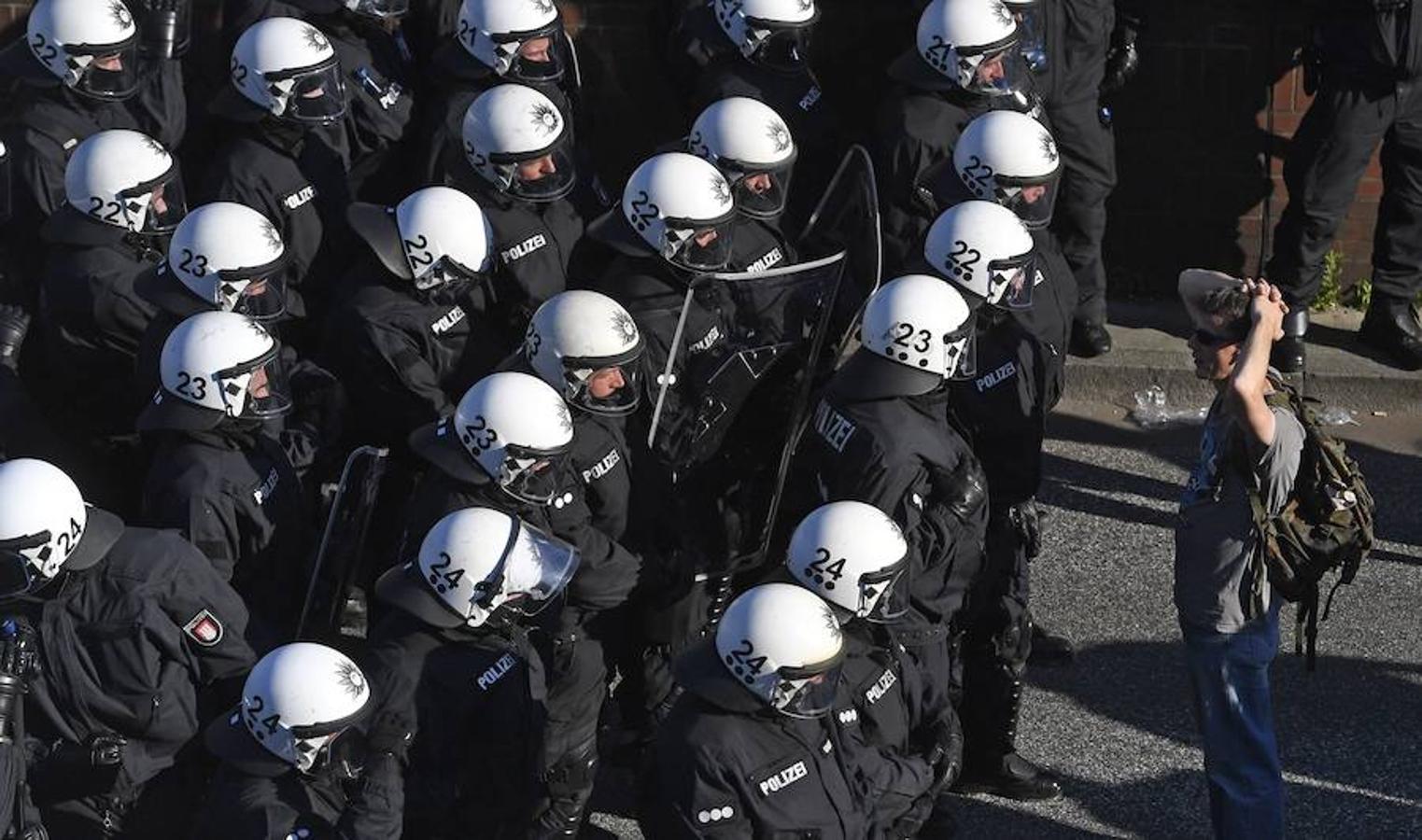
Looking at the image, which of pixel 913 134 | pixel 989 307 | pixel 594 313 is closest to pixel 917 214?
pixel 913 134

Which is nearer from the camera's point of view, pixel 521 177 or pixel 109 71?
pixel 521 177

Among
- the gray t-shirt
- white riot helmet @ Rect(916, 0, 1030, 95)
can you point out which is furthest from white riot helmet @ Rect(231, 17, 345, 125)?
the gray t-shirt

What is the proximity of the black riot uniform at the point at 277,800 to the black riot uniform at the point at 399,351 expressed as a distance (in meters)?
2.13

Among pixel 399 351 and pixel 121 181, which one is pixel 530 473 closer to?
pixel 399 351

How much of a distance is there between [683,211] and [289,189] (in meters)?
1.86

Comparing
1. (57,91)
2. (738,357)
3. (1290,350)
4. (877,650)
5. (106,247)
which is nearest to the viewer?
(877,650)

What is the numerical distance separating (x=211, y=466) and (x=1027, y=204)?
3050 millimetres

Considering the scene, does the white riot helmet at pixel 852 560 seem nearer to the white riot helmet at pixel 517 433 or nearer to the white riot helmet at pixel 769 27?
A: the white riot helmet at pixel 517 433

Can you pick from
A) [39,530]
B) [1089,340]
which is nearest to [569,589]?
[39,530]

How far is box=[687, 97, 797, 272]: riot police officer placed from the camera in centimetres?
902

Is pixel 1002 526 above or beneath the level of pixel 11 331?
above

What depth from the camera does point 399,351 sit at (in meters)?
8.57

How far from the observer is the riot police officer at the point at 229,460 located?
7.82 m

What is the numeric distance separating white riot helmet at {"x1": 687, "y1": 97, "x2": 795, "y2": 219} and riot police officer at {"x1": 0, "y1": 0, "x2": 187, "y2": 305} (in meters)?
2.42
